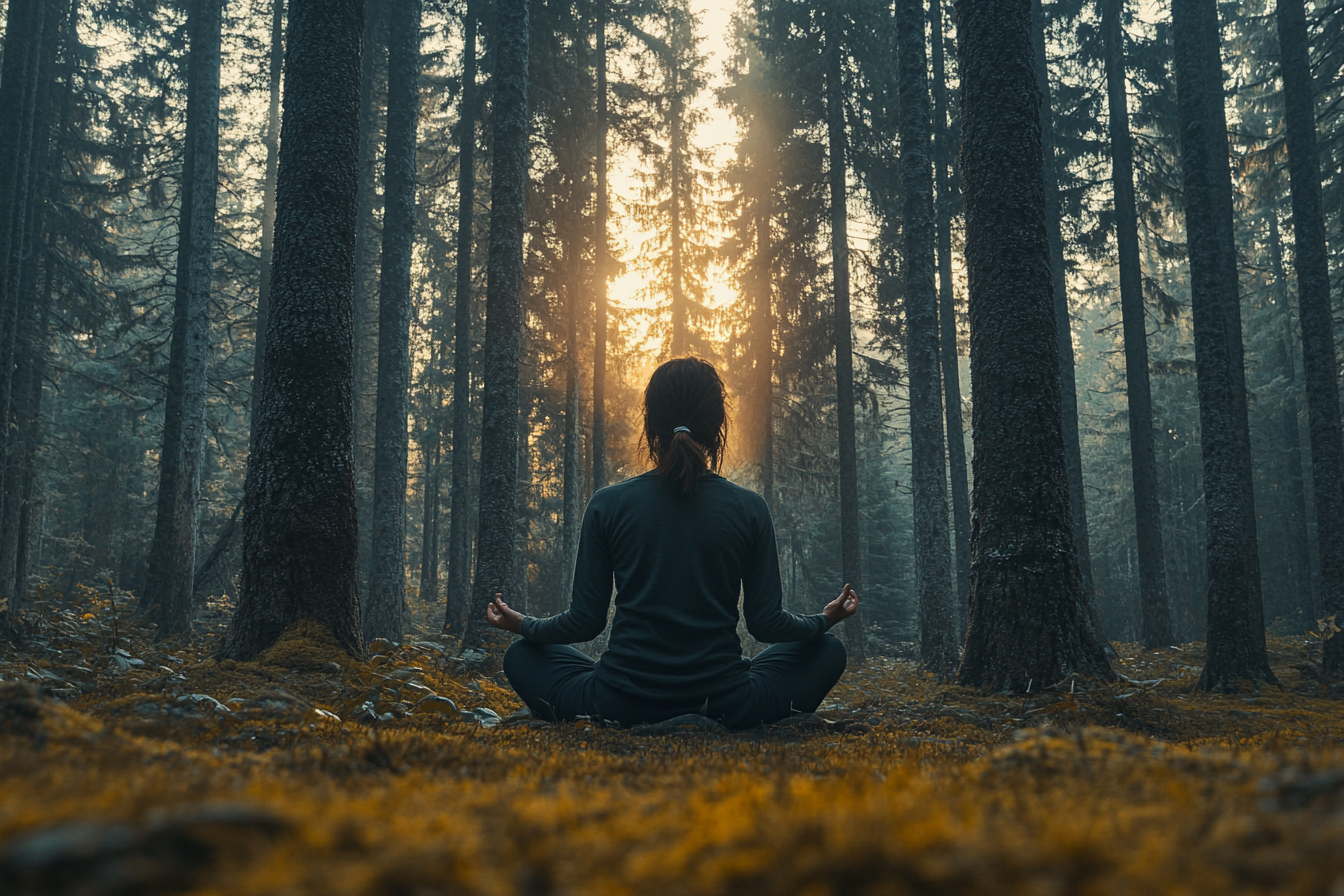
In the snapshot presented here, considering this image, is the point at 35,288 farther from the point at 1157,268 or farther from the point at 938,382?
the point at 1157,268

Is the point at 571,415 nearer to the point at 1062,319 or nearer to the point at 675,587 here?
the point at 1062,319

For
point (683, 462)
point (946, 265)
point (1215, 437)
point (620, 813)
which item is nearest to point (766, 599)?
point (683, 462)

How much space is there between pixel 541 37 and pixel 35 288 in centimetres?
1296

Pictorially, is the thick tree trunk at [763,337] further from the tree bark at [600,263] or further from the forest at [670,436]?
the tree bark at [600,263]

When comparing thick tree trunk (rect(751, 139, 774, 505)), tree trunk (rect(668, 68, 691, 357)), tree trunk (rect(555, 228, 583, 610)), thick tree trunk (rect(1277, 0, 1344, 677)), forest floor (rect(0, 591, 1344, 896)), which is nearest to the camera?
forest floor (rect(0, 591, 1344, 896))

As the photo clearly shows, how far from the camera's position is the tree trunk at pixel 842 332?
17016 mm

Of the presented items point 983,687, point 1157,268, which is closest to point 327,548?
point 983,687

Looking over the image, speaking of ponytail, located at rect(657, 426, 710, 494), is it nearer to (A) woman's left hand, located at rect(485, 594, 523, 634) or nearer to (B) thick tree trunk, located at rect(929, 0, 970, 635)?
(A) woman's left hand, located at rect(485, 594, 523, 634)

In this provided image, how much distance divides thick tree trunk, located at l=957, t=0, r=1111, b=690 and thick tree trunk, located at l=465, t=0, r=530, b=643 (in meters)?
6.36

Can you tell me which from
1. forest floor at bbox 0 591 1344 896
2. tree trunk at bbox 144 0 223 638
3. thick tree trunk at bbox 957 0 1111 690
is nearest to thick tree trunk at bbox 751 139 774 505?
tree trunk at bbox 144 0 223 638

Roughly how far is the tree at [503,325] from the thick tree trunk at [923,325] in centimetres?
617

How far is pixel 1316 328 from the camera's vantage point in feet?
34.2

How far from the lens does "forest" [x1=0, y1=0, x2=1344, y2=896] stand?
57.6 inches

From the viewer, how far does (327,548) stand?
19.7 feet
